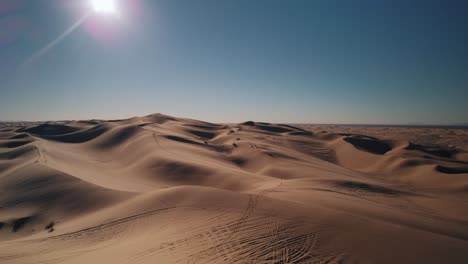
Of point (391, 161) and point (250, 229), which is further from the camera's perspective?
point (391, 161)

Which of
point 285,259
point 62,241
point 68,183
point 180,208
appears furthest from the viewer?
point 68,183

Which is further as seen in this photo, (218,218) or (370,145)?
(370,145)

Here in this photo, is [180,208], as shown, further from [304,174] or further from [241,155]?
[241,155]

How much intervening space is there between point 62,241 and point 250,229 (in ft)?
20.1

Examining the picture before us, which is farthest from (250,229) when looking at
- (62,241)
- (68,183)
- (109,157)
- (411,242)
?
(109,157)

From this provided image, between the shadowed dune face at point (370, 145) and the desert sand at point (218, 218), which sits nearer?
the desert sand at point (218, 218)

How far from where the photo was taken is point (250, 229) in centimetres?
634

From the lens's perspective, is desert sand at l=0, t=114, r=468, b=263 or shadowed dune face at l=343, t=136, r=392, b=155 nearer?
desert sand at l=0, t=114, r=468, b=263

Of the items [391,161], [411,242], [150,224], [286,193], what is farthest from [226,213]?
[391,161]

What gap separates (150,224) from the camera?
7777 millimetres

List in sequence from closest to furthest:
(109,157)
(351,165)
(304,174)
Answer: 1. (304,174)
2. (109,157)
3. (351,165)

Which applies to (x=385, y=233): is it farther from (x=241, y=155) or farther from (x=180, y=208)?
(x=241, y=155)

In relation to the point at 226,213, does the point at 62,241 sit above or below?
below

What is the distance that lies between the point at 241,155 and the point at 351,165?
13217 millimetres
